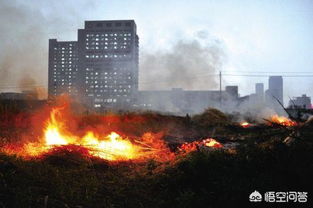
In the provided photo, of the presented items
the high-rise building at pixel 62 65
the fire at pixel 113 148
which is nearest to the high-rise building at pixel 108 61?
the high-rise building at pixel 62 65

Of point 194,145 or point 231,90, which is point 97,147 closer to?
point 194,145

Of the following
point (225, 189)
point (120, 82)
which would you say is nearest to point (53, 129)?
point (225, 189)

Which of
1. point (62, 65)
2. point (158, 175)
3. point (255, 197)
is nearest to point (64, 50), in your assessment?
point (62, 65)

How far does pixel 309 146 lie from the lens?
7.01 meters

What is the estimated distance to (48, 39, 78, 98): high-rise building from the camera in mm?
109438

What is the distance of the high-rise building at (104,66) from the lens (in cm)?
9638

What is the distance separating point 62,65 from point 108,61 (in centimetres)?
2573

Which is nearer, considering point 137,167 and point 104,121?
point 137,167

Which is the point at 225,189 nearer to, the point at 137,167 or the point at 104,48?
the point at 137,167

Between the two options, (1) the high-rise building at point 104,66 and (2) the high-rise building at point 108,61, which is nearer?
(2) the high-rise building at point 108,61

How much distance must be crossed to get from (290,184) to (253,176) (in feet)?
2.92

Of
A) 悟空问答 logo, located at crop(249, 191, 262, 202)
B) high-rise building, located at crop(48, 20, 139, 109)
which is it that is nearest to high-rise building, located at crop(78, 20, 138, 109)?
high-rise building, located at crop(48, 20, 139, 109)

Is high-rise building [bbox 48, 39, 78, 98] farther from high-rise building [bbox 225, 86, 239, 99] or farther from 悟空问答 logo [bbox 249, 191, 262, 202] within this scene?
悟空问答 logo [bbox 249, 191, 262, 202]

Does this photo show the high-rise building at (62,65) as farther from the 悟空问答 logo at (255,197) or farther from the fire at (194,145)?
the 悟空问答 logo at (255,197)
